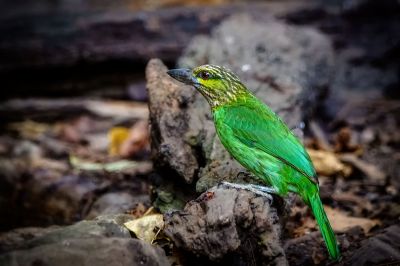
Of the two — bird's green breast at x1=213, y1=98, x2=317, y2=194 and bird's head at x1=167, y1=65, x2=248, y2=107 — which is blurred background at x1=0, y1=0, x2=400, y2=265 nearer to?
bird's head at x1=167, y1=65, x2=248, y2=107

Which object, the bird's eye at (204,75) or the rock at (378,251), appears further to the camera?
the bird's eye at (204,75)

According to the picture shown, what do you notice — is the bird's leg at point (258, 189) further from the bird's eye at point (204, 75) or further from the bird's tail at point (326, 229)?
the bird's eye at point (204, 75)

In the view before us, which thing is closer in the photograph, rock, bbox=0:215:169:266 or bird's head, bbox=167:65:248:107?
rock, bbox=0:215:169:266

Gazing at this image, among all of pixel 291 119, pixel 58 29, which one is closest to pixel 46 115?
pixel 58 29

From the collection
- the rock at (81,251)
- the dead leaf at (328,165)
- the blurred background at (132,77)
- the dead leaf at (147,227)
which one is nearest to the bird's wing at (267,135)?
the dead leaf at (147,227)

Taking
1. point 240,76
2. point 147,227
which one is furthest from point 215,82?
point 240,76

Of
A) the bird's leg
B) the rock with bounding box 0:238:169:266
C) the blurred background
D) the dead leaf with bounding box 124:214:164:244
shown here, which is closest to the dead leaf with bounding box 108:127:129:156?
the blurred background
